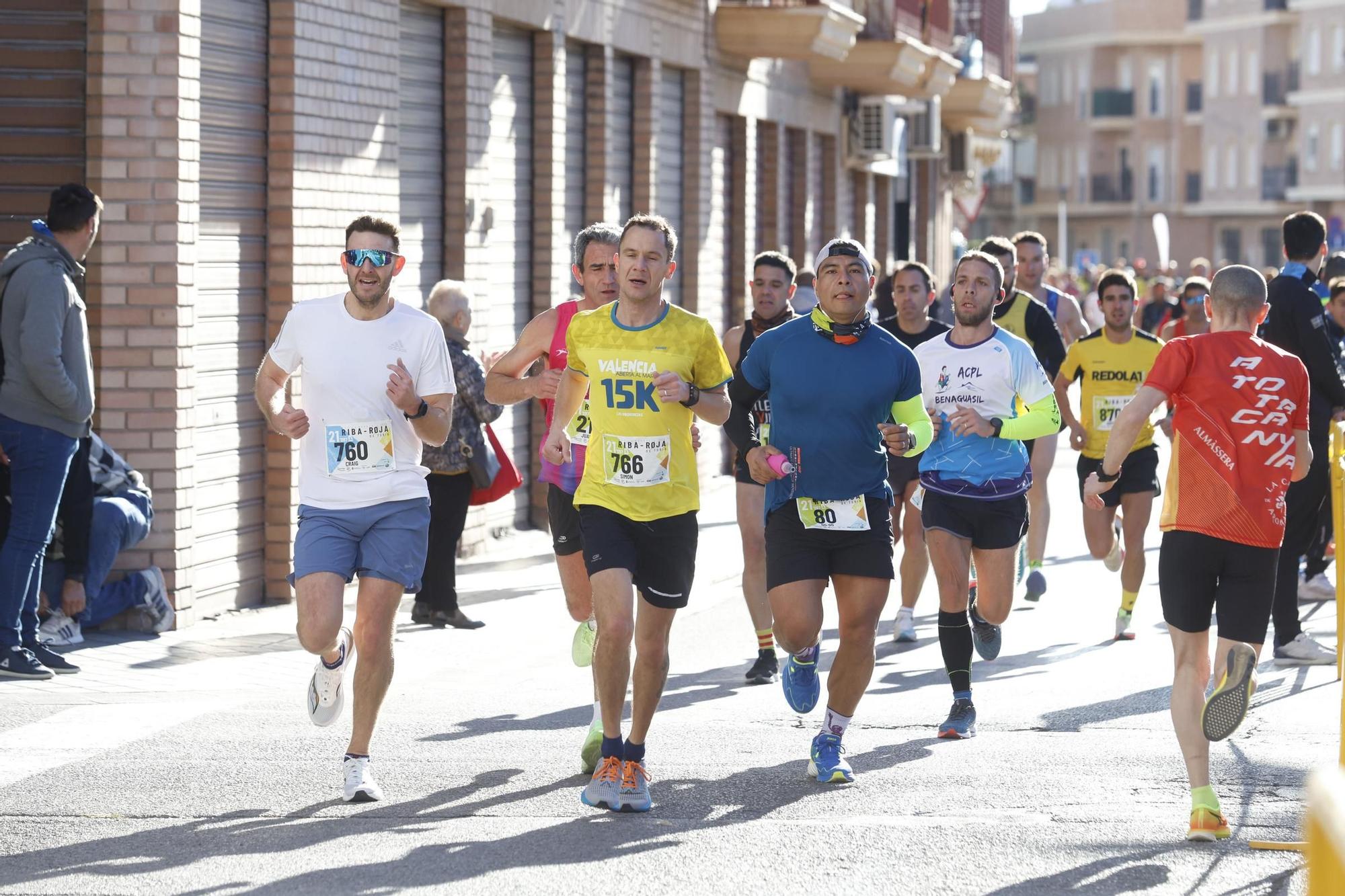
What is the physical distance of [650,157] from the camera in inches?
786

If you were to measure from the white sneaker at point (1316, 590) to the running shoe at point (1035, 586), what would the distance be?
64.6 inches

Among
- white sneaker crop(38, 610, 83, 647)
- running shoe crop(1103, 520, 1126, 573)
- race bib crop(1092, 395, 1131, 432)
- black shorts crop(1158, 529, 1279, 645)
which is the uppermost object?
race bib crop(1092, 395, 1131, 432)

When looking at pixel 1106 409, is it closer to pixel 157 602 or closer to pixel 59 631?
pixel 157 602

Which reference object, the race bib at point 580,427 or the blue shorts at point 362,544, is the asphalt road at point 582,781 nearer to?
the blue shorts at point 362,544

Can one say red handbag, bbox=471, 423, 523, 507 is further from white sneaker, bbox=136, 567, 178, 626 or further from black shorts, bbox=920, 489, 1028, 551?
black shorts, bbox=920, 489, 1028, 551

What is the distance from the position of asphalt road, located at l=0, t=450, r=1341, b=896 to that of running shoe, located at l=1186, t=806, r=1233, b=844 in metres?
0.06

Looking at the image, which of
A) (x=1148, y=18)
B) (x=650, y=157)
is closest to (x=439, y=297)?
(x=650, y=157)

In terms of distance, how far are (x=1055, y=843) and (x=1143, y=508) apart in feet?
17.5

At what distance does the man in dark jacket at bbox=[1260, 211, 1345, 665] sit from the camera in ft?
36.9

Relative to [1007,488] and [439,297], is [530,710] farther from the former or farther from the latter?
[439,297]

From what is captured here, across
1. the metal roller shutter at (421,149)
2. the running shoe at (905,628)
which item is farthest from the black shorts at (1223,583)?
the metal roller shutter at (421,149)

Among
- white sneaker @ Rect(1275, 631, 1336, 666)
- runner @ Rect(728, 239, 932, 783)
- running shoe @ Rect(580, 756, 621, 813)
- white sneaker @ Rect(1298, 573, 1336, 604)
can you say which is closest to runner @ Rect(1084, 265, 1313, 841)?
runner @ Rect(728, 239, 932, 783)

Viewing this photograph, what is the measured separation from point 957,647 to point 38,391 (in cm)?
428

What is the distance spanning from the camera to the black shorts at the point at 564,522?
863cm
